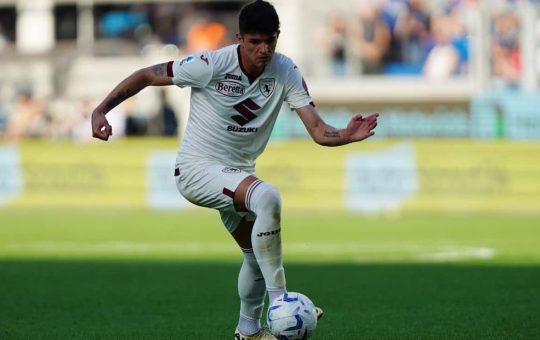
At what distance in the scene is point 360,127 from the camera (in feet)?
23.2

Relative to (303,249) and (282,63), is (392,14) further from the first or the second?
(282,63)

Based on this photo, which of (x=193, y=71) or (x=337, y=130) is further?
(x=193, y=71)

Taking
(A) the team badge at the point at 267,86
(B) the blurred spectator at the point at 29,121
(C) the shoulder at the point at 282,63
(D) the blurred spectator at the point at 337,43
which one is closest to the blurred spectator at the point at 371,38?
(D) the blurred spectator at the point at 337,43

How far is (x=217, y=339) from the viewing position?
789cm

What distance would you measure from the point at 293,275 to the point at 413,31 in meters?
15.9

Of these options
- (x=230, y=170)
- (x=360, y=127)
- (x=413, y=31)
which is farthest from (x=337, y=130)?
(x=413, y=31)

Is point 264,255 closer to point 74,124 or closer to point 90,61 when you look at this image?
point 74,124

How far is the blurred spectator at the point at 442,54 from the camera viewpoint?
88.4 ft

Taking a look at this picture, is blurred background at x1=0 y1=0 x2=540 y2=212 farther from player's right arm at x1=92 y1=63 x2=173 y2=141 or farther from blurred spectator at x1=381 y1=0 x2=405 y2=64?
player's right arm at x1=92 y1=63 x2=173 y2=141

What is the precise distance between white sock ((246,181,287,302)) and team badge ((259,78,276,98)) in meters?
0.65

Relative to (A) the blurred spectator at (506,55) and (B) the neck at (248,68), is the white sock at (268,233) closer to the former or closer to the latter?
(B) the neck at (248,68)

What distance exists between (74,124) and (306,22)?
672 cm

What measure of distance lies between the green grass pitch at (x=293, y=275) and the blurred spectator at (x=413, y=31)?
742cm

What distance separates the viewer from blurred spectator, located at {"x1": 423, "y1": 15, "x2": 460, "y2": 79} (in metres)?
26.9
